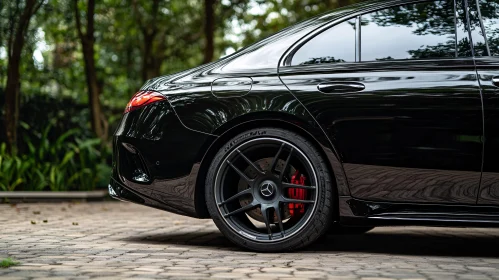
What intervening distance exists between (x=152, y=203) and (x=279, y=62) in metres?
1.29

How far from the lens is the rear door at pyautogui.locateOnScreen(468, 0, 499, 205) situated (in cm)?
481

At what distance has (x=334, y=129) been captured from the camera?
5062 mm

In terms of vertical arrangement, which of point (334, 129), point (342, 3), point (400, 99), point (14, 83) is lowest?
point (334, 129)

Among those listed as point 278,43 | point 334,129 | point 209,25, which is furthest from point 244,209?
point 209,25

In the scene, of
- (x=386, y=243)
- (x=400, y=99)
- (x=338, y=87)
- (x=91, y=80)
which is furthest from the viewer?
(x=91, y=80)

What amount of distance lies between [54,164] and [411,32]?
301 inches

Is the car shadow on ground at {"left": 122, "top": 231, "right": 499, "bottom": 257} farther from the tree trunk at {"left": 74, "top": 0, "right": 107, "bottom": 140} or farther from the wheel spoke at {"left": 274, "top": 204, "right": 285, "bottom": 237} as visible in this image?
the tree trunk at {"left": 74, "top": 0, "right": 107, "bottom": 140}

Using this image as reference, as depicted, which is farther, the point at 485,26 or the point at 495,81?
the point at 485,26

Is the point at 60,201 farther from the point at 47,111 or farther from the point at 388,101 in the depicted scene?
the point at 388,101

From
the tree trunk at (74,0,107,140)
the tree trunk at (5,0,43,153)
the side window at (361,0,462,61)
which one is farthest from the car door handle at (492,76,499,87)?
the tree trunk at (74,0,107,140)

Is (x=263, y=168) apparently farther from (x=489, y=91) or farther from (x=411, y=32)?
(x=489, y=91)

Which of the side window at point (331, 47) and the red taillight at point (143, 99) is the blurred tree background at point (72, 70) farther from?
the side window at point (331, 47)

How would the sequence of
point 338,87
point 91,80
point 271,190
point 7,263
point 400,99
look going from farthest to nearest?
1. point 91,80
2. point 271,190
3. point 338,87
4. point 400,99
5. point 7,263

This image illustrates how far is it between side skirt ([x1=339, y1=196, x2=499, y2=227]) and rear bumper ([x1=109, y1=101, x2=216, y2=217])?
40.7 inches
